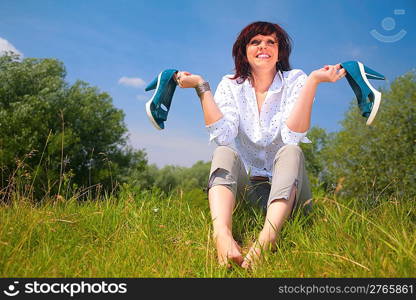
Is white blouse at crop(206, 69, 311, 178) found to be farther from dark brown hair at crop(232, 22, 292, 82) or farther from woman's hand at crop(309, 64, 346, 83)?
woman's hand at crop(309, 64, 346, 83)

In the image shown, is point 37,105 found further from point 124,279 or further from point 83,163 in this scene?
point 124,279

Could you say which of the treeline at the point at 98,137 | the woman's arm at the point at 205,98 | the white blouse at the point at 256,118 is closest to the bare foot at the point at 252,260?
the white blouse at the point at 256,118

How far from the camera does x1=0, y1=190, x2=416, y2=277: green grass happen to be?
2217mm

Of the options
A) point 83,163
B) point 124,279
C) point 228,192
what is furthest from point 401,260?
point 83,163

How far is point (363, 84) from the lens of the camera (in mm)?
2885

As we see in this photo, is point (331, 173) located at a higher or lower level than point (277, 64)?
higher

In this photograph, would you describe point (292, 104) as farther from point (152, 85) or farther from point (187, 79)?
point (152, 85)

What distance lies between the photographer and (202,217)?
11.0ft

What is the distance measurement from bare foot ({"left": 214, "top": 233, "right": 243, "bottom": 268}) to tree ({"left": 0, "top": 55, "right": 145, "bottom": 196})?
15.9m

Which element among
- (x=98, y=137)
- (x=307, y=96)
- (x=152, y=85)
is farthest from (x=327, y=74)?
(x=98, y=137)

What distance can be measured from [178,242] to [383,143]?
32.3ft

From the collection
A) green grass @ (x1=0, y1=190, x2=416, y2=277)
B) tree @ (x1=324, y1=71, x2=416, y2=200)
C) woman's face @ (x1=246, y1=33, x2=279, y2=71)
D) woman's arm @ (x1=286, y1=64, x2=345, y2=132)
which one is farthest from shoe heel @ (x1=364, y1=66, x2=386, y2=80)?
tree @ (x1=324, y1=71, x2=416, y2=200)

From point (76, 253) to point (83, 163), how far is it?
1888 centimetres

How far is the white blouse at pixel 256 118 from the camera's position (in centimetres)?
315
